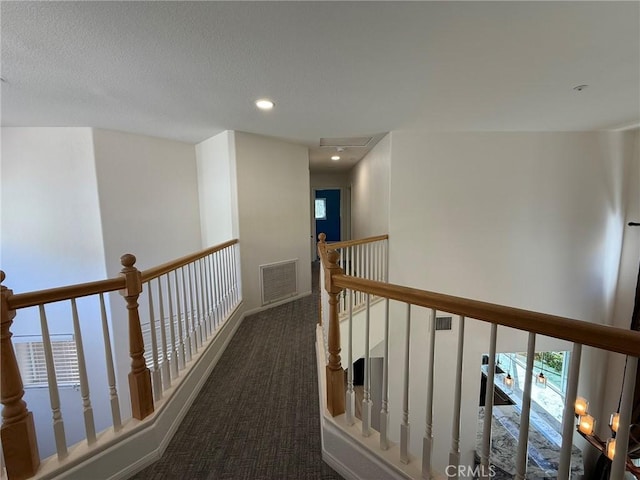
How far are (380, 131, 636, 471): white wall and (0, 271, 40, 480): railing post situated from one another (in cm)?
348

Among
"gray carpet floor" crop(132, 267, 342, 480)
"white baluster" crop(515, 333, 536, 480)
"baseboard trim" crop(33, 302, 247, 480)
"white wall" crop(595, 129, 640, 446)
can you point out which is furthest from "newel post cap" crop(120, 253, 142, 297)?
"white wall" crop(595, 129, 640, 446)

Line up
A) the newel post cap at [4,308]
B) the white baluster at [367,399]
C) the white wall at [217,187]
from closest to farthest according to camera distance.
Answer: the newel post cap at [4,308] < the white baluster at [367,399] < the white wall at [217,187]

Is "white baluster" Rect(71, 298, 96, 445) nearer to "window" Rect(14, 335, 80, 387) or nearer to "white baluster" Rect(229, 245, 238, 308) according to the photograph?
"white baluster" Rect(229, 245, 238, 308)

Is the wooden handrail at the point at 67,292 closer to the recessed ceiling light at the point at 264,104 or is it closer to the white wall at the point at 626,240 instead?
the recessed ceiling light at the point at 264,104

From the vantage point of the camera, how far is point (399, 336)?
377 centimetres

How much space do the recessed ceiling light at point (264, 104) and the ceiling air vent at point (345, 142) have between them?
1.40 m

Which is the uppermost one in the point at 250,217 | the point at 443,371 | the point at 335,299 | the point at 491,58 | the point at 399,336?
the point at 491,58

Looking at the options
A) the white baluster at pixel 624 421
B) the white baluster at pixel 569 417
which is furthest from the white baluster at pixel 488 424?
the white baluster at pixel 624 421

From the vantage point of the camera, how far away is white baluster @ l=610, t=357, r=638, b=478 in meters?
0.73

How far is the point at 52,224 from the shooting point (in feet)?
10.5

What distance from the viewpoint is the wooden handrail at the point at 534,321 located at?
0.70m

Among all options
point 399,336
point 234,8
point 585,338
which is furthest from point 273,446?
point 399,336

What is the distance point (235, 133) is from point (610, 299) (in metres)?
5.76

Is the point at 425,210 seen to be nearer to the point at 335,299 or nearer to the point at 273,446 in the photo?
the point at 335,299
